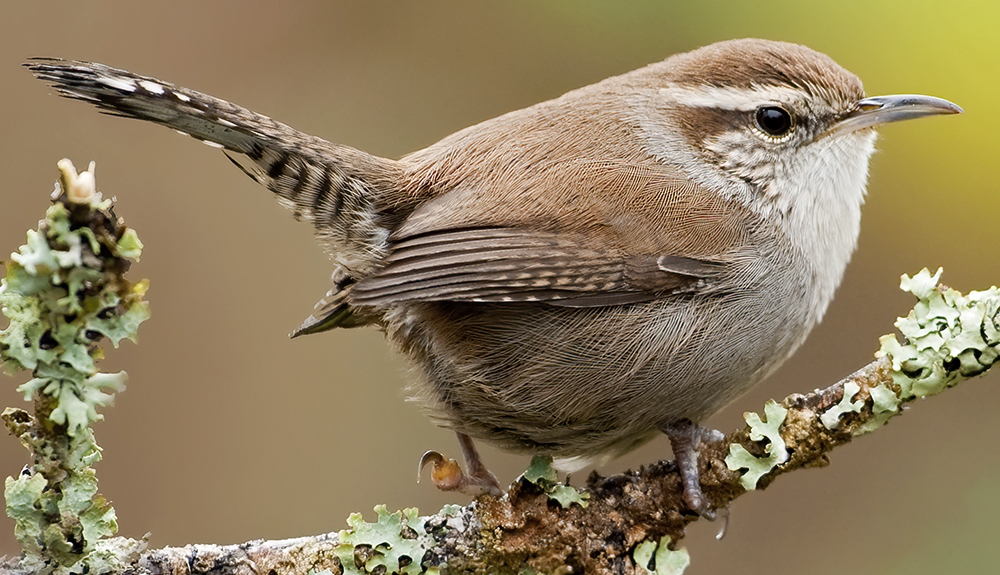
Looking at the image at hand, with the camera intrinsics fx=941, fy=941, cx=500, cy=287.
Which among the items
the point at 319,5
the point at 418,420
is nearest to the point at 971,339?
the point at 418,420

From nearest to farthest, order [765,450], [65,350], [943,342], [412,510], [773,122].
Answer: [65,350]
[943,342]
[765,450]
[412,510]
[773,122]

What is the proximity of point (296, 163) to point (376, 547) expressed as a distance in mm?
1202

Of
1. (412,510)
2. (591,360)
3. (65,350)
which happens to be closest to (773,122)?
Result: (591,360)

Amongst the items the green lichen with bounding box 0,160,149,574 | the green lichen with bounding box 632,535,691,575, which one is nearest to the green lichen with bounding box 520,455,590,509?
the green lichen with bounding box 632,535,691,575

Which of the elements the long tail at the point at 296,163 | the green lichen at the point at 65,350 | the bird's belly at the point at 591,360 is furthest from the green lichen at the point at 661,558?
the green lichen at the point at 65,350

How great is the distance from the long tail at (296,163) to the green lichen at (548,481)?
→ 2.79 ft

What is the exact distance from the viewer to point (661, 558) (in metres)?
2.53

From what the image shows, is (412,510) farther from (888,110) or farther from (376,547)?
(888,110)

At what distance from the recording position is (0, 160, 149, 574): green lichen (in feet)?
6.29

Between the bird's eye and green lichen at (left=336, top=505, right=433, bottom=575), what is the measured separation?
5.93ft

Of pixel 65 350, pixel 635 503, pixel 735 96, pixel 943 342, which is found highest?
pixel 735 96

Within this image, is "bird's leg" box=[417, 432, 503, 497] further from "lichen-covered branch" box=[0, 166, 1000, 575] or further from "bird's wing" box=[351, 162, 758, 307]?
"bird's wing" box=[351, 162, 758, 307]

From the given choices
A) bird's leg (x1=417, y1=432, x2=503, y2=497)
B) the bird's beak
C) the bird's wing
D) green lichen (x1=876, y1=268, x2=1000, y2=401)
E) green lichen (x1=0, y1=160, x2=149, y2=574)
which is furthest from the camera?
the bird's beak

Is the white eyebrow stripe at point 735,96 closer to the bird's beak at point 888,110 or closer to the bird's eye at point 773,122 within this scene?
the bird's eye at point 773,122
